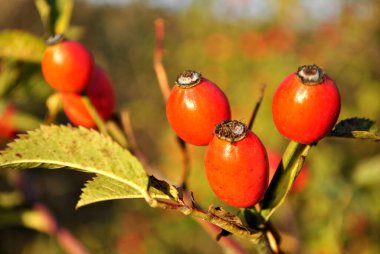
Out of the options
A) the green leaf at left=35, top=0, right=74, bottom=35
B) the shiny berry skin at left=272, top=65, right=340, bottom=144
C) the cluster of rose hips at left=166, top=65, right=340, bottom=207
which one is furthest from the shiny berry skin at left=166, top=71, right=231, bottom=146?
the green leaf at left=35, top=0, right=74, bottom=35

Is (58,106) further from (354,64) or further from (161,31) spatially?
(354,64)

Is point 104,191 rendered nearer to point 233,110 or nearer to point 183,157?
point 183,157

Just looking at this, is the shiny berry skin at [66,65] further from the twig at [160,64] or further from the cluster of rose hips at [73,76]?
the twig at [160,64]

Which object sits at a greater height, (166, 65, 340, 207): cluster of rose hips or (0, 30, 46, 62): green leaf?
(166, 65, 340, 207): cluster of rose hips

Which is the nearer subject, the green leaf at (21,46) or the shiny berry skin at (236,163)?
the shiny berry skin at (236,163)

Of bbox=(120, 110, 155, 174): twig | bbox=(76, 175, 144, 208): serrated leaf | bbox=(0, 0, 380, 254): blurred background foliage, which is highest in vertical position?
bbox=(76, 175, 144, 208): serrated leaf

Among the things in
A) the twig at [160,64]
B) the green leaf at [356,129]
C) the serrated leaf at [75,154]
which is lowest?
the serrated leaf at [75,154]

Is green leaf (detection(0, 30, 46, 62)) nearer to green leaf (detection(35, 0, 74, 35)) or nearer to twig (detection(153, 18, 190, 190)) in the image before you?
green leaf (detection(35, 0, 74, 35))

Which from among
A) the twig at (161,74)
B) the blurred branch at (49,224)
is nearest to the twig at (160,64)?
the twig at (161,74)
